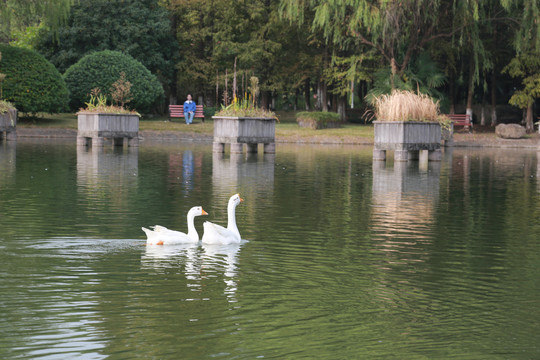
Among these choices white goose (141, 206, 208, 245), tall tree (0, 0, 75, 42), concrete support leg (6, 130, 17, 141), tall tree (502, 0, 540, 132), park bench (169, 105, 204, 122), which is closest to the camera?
white goose (141, 206, 208, 245)

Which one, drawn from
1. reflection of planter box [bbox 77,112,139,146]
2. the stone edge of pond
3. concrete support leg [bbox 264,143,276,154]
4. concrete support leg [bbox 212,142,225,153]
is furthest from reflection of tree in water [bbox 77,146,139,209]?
the stone edge of pond

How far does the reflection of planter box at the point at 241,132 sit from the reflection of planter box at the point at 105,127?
4654 mm

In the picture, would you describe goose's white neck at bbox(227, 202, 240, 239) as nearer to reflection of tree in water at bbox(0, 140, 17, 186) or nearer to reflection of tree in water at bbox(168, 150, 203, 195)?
reflection of tree in water at bbox(168, 150, 203, 195)

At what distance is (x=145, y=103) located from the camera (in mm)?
50156

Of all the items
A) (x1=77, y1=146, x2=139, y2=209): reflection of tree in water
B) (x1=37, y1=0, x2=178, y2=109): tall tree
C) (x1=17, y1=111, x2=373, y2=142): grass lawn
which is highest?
(x1=37, y1=0, x2=178, y2=109): tall tree

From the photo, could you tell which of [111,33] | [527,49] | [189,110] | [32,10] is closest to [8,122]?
[32,10]

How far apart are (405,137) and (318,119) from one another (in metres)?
17.7

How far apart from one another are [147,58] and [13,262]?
154 feet

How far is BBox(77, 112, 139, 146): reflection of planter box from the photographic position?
1420 inches

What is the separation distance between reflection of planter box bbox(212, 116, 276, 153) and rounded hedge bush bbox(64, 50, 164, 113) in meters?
15.2

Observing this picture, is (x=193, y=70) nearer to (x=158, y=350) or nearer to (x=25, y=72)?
(x=25, y=72)

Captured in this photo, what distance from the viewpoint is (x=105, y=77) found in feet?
159

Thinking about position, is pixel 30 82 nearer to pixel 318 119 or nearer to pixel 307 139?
pixel 307 139

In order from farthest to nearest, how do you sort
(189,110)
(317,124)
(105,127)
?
1. (317,124)
2. (189,110)
3. (105,127)
